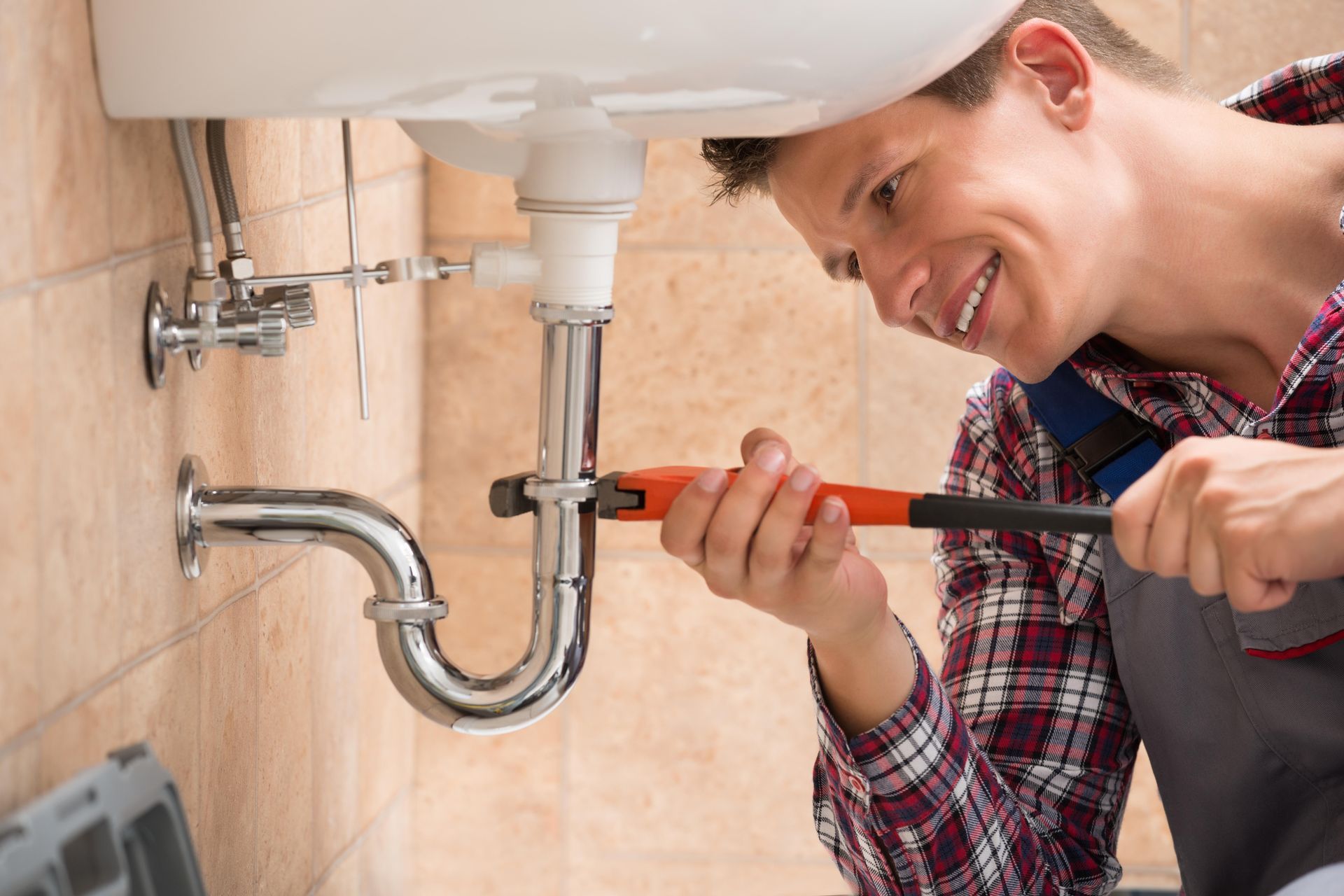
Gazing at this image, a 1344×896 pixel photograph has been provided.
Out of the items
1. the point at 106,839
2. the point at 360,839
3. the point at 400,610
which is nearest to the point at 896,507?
the point at 400,610

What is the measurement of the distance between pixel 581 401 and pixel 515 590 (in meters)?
0.82

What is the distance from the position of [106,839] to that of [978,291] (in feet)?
1.99

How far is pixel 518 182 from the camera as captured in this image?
28.7 inches

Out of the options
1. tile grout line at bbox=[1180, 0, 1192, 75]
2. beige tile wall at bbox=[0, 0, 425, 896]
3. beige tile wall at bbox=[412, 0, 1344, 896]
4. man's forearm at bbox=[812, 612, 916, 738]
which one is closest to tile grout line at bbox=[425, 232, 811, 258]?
beige tile wall at bbox=[412, 0, 1344, 896]

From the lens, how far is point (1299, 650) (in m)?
0.84

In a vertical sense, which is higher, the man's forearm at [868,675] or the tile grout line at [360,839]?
the man's forearm at [868,675]

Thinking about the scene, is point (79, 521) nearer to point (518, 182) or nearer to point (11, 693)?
point (11, 693)

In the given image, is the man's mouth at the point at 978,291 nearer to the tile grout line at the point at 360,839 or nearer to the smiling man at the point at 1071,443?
the smiling man at the point at 1071,443

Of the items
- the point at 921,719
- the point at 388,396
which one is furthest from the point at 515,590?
the point at 921,719

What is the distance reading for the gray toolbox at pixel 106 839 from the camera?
52 cm

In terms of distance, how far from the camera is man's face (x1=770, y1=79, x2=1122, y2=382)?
2.69 ft

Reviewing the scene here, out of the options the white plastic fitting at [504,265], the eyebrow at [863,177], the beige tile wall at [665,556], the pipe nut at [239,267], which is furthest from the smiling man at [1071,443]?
the beige tile wall at [665,556]

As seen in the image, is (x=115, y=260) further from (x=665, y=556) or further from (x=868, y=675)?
(x=665, y=556)

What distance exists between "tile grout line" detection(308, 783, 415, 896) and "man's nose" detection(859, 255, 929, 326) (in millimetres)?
708
